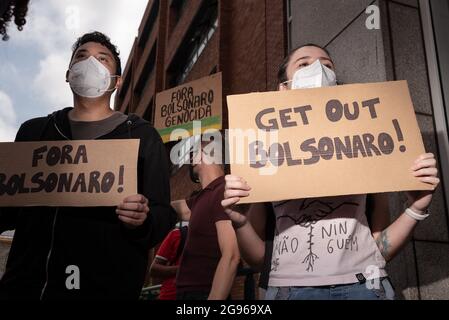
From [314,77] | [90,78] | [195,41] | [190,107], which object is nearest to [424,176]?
[314,77]

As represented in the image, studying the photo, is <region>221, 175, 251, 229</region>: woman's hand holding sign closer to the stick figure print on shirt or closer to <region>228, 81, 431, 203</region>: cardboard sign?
<region>228, 81, 431, 203</region>: cardboard sign

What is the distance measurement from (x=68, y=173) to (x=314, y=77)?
1.21 m

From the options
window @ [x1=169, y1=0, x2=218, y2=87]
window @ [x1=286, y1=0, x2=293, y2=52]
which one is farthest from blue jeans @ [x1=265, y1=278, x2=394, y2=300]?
window @ [x1=169, y1=0, x2=218, y2=87]

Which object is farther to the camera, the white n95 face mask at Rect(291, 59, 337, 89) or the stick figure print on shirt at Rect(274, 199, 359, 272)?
the white n95 face mask at Rect(291, 59, 337, 89)

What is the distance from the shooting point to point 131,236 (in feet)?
6.15

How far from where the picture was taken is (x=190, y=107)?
4074 millimetres

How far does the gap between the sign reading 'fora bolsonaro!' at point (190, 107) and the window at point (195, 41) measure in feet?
20.2

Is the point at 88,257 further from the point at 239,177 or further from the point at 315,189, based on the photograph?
the point at 315,189

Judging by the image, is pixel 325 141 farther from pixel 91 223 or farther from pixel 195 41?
pixel 195 41

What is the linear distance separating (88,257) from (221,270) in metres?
0.86

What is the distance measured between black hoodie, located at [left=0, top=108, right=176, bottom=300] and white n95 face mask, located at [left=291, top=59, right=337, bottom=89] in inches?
30.1

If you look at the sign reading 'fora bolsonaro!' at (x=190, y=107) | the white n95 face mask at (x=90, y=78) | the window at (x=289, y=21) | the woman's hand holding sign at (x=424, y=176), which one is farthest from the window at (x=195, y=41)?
the woman's hand holding sign at (x=424, y=176)

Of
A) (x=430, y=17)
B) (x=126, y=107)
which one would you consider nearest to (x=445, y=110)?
(x=430, y=17)

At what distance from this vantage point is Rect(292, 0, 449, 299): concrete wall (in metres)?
2.56
